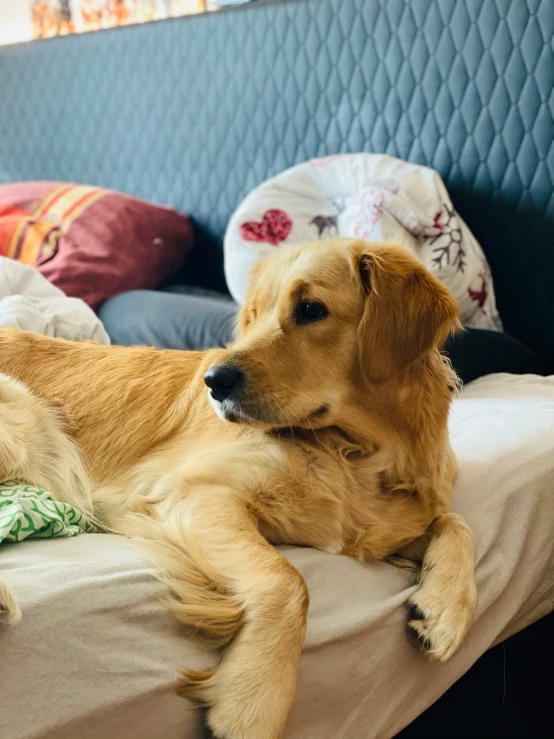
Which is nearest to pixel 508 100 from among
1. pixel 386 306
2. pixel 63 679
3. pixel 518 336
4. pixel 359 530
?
pixel 518 336

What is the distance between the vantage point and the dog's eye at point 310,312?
1.40 m

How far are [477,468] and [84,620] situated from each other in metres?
0.94

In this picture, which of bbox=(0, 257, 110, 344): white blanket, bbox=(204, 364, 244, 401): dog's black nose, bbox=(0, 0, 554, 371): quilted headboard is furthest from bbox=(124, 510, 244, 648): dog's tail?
bbox=(0, 0, 554, 371): quilted headboard

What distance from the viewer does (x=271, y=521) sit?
128 cm

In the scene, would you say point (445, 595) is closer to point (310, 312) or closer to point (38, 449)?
point (310, 312)

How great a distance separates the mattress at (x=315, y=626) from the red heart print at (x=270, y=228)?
1.15 meters

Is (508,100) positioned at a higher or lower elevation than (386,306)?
higher

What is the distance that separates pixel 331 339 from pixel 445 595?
19.0 inches

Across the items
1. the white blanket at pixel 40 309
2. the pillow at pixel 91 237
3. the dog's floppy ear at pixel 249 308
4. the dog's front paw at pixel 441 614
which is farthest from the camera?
the pillow at pixel 91 237

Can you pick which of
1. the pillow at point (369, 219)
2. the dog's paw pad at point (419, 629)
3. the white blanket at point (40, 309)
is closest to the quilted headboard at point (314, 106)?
the pillow at point (369, 219)

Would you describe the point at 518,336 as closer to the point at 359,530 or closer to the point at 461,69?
the point at 461,69

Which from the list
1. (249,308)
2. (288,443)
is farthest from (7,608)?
(249,308)

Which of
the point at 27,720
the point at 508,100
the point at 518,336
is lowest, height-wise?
the point at 518,336

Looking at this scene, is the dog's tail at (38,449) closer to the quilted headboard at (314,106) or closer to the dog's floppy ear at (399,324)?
the dog's floppy ear at (399,324)
